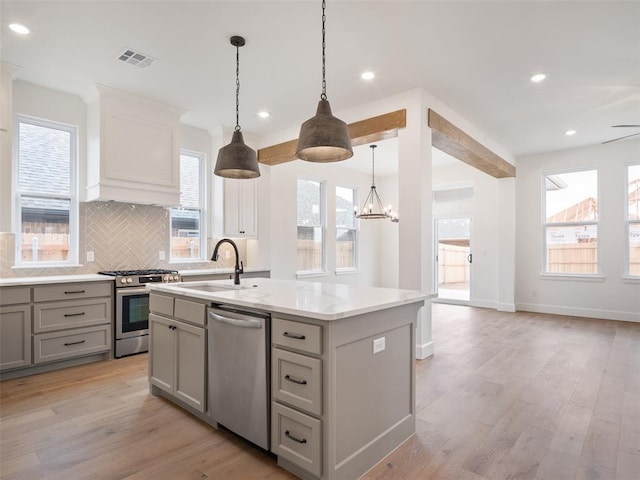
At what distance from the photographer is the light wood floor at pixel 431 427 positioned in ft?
6.74

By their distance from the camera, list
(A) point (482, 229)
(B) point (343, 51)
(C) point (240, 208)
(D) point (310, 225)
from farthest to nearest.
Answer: (A) point (482, 229)
(D) point (310, 225)
(C) point (240, 208)
(B) point (343, 51)

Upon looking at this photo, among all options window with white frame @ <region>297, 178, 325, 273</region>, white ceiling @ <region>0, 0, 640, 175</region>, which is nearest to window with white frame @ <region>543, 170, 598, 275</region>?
white ceiling @ <region>0, 0, 640, 175</region>

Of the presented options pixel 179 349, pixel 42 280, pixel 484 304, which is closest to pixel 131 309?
pixel 42 280

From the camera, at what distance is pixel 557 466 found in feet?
6.86

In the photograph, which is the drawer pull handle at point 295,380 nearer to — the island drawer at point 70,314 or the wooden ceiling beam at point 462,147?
the island drawer at point 70,314

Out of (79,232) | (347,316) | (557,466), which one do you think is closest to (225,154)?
(347,316)

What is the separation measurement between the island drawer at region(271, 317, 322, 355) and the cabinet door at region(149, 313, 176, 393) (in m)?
1.15

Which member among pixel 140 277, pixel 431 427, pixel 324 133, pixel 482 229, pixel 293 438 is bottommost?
pixel 431 427

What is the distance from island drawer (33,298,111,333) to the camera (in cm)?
358

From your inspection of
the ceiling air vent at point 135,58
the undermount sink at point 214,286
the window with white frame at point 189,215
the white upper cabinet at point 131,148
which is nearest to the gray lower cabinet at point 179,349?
the undermount sink at point 214,286

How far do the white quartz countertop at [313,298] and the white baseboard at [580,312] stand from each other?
5.68 meters

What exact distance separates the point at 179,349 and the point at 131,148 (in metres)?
2.73

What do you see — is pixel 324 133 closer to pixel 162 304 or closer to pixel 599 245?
pixel 162 304

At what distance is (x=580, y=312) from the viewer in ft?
21.4
